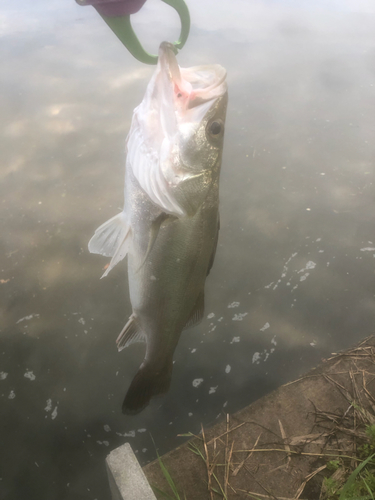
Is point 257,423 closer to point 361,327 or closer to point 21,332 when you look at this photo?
point 361,327

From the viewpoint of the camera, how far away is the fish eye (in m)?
1.49

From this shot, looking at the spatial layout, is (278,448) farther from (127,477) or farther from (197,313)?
(197,313)

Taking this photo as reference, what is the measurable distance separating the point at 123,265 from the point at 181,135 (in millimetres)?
2020

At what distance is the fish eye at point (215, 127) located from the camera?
1.49 meters

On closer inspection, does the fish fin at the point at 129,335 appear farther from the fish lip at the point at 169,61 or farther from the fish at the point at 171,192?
the fish lip at the point at 169,61

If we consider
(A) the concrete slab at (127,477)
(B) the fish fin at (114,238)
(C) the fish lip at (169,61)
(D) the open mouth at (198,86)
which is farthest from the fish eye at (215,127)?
(A) the concrete slab at (127,477)

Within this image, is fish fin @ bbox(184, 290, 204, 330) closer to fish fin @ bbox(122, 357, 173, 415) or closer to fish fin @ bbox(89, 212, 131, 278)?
fish fin @ bbox(122, 357, 173, 415)

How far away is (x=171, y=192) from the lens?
4.91ft

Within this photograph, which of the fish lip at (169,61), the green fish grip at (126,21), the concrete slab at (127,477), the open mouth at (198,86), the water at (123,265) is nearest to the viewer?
the green fish grip at (126,21)

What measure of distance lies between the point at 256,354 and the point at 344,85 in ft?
15.3

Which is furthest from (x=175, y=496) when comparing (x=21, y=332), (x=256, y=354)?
(x=21, y=332)

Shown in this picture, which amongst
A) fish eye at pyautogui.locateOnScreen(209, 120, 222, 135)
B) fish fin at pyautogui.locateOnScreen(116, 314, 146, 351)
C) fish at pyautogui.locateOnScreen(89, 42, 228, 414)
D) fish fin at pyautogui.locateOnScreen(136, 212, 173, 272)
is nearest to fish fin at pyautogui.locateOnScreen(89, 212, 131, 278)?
fish at pyautogui.locateOnScreen(89, 42, 228, 414)

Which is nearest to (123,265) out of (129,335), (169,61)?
(129,335)

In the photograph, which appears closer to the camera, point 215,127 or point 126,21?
point 126,21
